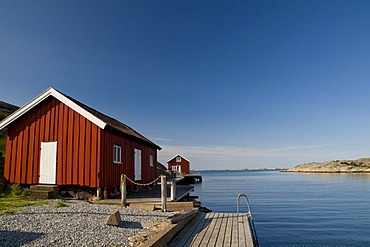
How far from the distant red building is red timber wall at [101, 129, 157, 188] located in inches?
1534

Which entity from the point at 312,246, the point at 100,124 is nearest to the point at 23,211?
the point at 100,124

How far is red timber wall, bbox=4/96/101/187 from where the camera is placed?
13211mm

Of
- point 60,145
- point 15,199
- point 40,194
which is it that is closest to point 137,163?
point 60,145

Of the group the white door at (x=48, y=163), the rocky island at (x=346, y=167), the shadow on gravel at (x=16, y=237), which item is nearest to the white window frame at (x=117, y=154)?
the white door at (x=48, y=163)

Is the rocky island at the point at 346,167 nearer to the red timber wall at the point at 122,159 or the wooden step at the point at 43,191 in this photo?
the red timber wall at the point at 122,159

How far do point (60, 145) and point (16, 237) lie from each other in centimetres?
793

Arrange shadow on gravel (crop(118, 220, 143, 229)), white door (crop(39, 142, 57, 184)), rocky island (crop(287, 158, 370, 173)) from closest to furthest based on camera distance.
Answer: shadow on gravel (crop(118, 220, 143, 229)) → white door (crop(39, 142, 57, 184)) → rocky island (crop(287, 158, 370, 173))

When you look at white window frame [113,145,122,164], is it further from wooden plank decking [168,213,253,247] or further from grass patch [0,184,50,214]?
wooden plank decking [168,213,253,247]

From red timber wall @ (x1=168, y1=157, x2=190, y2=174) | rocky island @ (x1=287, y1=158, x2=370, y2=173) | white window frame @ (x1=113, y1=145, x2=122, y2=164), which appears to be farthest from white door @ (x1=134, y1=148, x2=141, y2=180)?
rocky island @ (x1=287, y1=158, x2=370, y2=173)

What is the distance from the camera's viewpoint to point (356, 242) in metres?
13.0

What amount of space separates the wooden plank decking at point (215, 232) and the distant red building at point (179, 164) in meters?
48.5

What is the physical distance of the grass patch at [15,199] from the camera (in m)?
10.5

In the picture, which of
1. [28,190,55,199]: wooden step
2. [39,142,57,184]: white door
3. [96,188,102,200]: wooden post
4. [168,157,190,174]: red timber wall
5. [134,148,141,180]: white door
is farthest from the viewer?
[168,157,190,174]: red timber wall

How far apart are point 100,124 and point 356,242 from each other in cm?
1322
